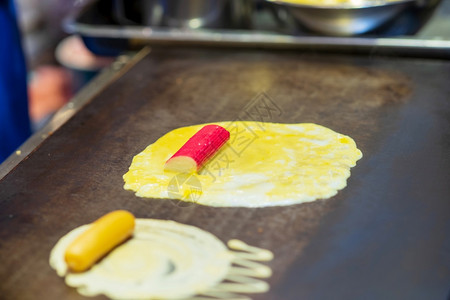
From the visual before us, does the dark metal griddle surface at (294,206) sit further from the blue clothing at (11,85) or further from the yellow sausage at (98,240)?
the blue clothing at (11,85)

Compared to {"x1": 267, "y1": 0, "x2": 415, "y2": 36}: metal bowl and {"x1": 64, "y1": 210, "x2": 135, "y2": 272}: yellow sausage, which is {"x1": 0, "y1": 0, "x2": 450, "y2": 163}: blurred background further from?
{"x1": 64, "y1": 210, "x2": 135, "y2": 272}: yellow sausage

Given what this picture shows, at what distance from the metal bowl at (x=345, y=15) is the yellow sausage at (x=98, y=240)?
136 centimetres

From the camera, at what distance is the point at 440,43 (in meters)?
2.38

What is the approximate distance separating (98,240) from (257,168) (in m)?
0.58

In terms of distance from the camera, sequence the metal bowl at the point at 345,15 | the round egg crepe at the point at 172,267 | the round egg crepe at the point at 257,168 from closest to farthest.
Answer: the round egg crepe at the point at 172,267 → the round egg crepe at the point at 257,168 → the metal bowl at the point at 345,15

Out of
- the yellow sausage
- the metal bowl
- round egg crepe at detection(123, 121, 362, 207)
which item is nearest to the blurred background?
the metal bowl

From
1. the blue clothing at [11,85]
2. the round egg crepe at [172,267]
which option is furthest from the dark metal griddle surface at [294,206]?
the blue clothing at [11,85]

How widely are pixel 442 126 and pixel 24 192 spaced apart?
1364mm

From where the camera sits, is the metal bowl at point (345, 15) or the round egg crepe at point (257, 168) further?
the metal bowl at point (345, 15)

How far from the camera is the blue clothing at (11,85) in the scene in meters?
2.58

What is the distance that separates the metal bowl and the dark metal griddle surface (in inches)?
5.0

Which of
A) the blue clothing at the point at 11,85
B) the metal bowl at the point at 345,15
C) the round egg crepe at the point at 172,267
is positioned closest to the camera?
the round egg crepe at the point at 172,267

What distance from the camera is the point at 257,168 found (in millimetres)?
1744

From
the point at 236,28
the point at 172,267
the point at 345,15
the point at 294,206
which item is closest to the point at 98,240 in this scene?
the point at 172,267
